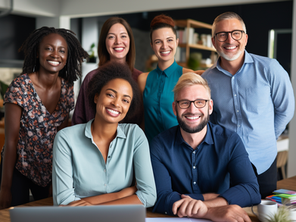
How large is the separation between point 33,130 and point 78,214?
125 cm

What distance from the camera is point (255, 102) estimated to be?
78.3 inches

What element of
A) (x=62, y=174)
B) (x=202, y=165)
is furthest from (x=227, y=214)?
(x=62, y=174)

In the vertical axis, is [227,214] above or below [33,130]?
below

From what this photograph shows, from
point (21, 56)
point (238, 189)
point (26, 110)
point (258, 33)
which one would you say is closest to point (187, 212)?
point (238, 189)

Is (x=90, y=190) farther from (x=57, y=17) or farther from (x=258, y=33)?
(x=258, y=33)

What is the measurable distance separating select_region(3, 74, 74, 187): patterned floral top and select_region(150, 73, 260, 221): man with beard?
79 centimetres

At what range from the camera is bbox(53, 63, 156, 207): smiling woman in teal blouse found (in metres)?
1.52

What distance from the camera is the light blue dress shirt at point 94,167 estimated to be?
1531 mm

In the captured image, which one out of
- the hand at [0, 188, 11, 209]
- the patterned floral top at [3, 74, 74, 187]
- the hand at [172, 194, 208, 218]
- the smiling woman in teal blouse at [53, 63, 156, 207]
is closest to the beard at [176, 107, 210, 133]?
the smiling woman in teal blouse at [53, 63, 156, 207]

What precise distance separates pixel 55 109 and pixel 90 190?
2.73ft

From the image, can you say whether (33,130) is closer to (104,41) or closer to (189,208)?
(104,41)

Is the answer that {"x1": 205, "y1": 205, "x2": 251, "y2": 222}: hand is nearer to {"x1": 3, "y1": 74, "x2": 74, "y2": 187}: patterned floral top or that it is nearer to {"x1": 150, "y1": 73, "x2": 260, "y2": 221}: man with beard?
{"x1": 150, "y1": 73, "x2": 260, "y2": 221}: man with beard

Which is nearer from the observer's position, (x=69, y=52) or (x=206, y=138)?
(x=206, y=138)

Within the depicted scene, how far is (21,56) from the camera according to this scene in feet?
21.1
